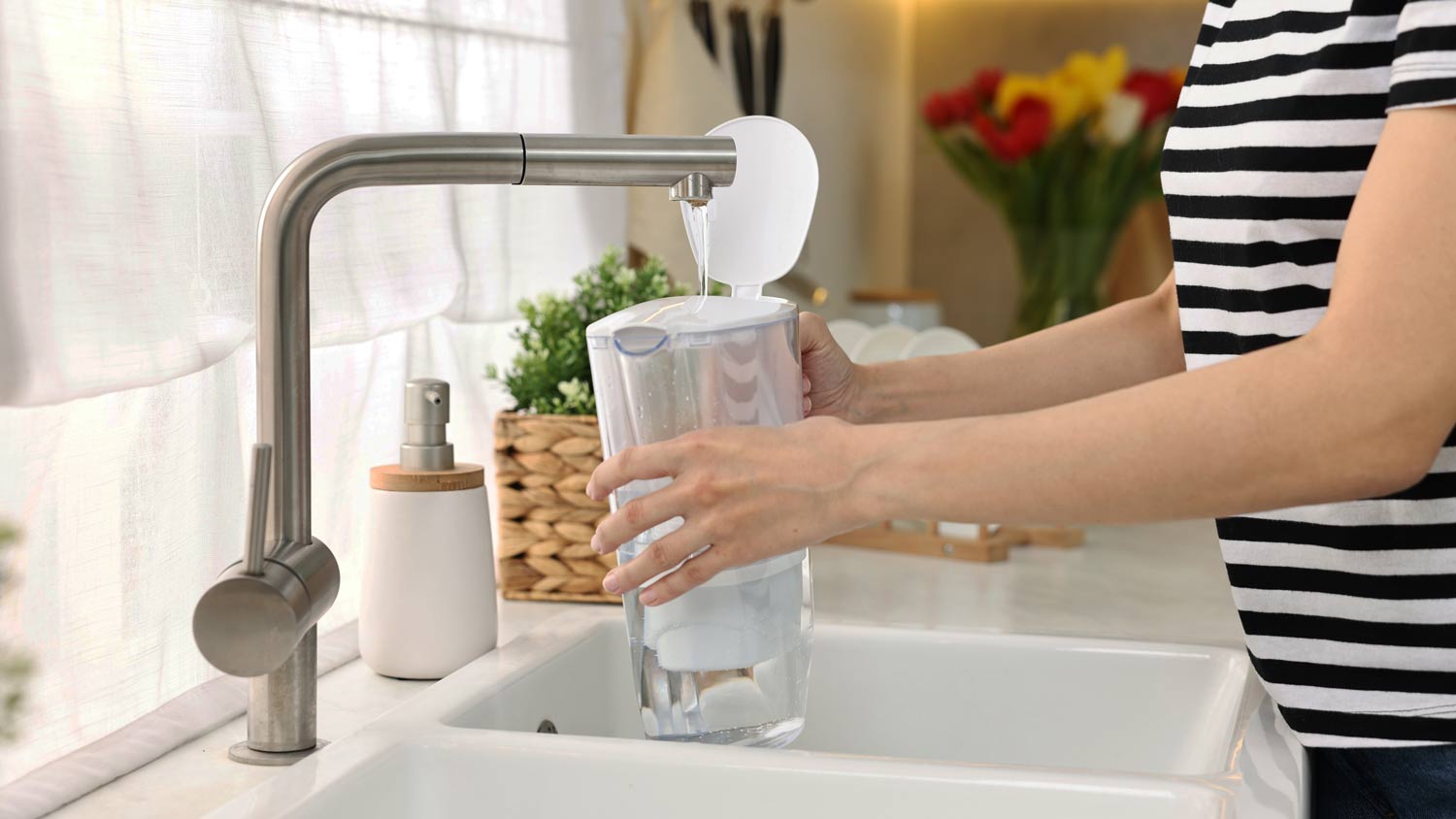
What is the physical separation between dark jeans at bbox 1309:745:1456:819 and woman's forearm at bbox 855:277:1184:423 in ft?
1.00

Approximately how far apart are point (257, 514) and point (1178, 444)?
1.31ft

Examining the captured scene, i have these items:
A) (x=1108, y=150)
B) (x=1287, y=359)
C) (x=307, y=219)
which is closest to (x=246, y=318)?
(x=307, y=219)

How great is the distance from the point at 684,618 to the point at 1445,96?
0.41 m

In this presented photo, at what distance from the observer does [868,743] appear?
1.00 m

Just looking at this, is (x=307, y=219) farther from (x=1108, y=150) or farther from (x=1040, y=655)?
(x=1108, y=150)

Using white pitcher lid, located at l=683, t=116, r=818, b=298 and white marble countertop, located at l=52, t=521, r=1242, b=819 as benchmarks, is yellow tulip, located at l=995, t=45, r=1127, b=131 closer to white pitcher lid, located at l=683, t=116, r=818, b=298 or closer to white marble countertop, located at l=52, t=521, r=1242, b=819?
white marble countertop, located at l=52, t=521, r=1242, b=819

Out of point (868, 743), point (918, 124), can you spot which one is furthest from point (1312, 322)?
point (918, 124)

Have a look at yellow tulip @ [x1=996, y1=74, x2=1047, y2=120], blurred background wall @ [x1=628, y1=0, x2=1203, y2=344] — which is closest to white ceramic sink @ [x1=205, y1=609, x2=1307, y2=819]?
blurred background wall @ [x1=628, y1=0, x2=1203, y2=344]

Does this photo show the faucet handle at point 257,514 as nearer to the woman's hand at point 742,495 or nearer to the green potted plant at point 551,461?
the woman's hand at point 742,495

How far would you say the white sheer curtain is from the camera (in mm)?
742

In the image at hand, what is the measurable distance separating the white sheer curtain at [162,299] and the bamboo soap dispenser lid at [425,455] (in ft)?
0.36

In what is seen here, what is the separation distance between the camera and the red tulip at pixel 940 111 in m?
2.49

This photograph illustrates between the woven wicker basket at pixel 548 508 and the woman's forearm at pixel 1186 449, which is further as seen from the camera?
the woven wicker basket at pixel 548 508

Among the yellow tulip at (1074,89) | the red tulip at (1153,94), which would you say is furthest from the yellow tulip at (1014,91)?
the red tulip at (1153,94)
